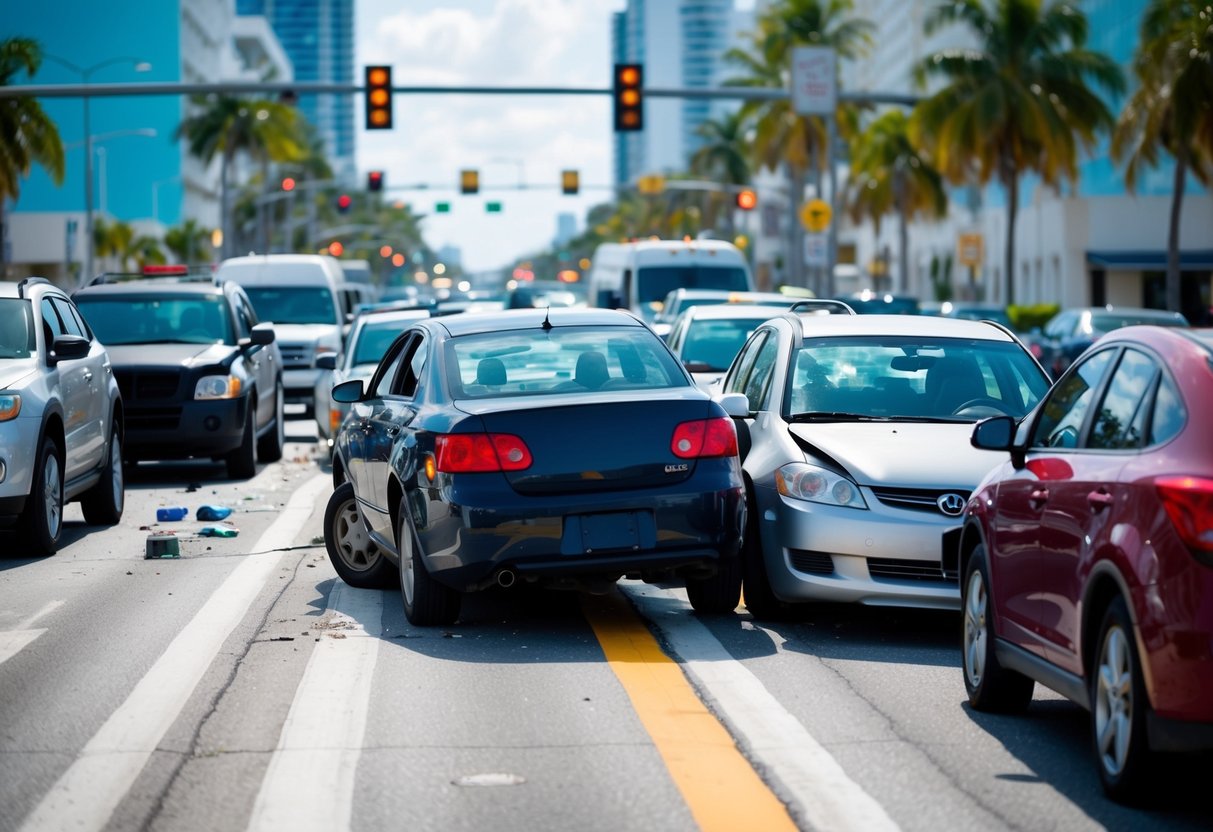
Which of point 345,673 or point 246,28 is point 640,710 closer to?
point 345,673

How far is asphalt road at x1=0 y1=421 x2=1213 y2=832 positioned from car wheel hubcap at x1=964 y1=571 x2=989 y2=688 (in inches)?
6.5

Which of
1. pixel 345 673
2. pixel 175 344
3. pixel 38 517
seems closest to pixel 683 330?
pixel 175 344

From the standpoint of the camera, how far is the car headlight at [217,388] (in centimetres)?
1811

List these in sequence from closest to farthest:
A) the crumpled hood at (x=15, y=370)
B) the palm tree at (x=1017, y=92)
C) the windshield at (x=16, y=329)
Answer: the crumpled hood at (x=15, y=370)
the windshield at (x=16, y=329)
the palm tree at (x=1017, y=92)

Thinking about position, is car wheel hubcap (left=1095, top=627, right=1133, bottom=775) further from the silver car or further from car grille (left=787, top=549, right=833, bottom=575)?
car grille (left=787, top=549, right=833, bottom=575)

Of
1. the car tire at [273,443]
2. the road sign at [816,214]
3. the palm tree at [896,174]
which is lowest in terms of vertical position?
the car tire at [273,443]

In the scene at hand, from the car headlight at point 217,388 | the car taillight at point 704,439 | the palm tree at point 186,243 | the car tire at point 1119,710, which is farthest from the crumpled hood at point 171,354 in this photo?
the palm tree at point 186,243

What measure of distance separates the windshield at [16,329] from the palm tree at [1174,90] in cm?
3384

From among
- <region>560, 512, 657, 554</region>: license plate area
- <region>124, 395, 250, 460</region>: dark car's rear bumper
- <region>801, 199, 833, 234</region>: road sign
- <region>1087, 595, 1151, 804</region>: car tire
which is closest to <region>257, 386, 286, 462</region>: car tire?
<region>124, 395, 250, 460</region>: dark car's rear bumper

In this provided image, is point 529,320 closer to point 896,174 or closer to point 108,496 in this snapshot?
point 108,496

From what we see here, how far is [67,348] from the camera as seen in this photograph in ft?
43.2

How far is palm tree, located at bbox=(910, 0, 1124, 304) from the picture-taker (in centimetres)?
5403

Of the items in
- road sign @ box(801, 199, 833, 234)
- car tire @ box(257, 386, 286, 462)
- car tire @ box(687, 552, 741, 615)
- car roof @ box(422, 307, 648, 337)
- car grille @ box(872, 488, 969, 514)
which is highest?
road sign @ box(801, 199, 833, 234)

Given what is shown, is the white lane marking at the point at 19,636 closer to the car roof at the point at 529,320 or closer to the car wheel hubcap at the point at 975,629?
the car roof at the point at 529,320
